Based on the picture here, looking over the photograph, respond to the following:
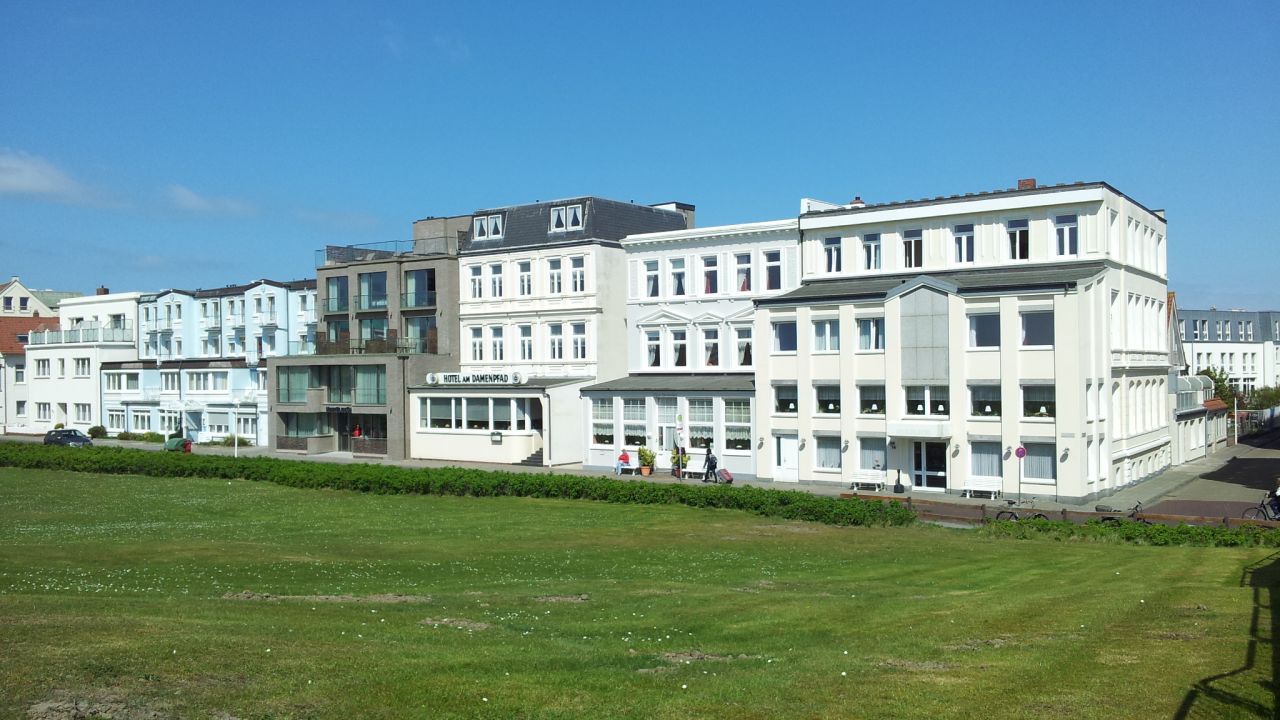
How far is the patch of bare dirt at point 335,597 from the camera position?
20203mm

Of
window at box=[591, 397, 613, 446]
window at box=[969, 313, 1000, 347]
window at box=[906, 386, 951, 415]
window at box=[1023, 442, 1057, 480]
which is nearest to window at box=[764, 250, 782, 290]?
window at box=[591, 397, 613, 446]

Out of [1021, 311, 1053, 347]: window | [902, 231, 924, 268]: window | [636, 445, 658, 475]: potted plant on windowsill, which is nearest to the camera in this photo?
[1021, 311, 1053, 347]: window

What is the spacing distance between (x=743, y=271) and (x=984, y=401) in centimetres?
1531

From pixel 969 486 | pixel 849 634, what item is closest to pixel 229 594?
pixel 849 634

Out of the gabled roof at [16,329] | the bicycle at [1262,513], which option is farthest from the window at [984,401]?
the gabled roof at [16,329]

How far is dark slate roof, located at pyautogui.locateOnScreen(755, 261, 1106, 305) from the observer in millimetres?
42688

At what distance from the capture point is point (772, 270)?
53688 millimetres

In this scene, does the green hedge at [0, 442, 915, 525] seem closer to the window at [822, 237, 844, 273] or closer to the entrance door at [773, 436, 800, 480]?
the entrance door at [773, 436, 800, 480]

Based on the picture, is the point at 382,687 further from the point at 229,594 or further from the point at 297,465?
the point at 297,465

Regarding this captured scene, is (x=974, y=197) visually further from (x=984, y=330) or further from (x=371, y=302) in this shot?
(x=371, y=302)

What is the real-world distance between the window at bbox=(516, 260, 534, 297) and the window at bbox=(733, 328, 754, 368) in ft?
44.6

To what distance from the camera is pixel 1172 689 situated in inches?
523

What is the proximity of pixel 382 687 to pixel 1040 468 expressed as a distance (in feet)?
115

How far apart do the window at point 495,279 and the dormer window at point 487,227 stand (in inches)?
72.4
